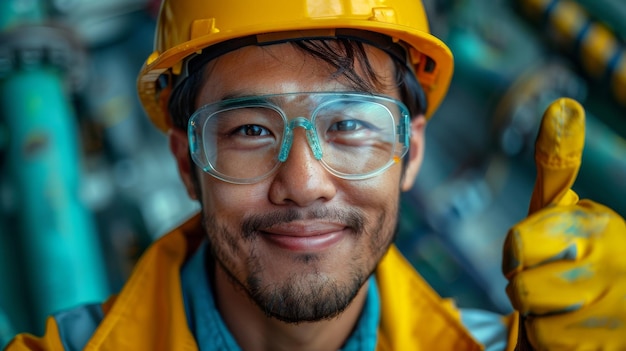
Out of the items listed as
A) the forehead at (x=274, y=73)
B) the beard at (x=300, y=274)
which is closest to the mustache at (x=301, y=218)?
the beard at (x=300, y=274)

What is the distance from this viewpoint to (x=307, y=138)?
1.70 metres

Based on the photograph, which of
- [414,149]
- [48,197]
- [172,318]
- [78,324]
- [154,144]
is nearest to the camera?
[172,318]

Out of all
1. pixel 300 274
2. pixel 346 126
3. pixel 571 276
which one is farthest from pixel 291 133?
pixel 571 276

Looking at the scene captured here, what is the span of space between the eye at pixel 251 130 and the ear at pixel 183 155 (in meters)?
0.37

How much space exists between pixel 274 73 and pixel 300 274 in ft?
1.94

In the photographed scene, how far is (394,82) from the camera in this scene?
6.33 ft

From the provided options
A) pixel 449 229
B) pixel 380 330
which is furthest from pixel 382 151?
pixel 449 229

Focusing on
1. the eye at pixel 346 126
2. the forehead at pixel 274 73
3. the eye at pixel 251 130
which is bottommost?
the eye at pixel 346 126

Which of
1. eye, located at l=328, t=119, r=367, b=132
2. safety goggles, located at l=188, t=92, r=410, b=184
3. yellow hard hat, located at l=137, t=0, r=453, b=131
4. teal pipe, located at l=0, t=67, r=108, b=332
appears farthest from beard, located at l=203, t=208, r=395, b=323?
teal pipe, located at l=0, t=67, r=108, b=332

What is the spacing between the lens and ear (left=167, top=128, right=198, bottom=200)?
2.10 metres

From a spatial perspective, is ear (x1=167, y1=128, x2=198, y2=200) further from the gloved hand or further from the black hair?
the gloved hand

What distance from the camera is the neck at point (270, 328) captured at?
197 centimetres

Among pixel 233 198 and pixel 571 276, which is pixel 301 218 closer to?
pixel 233 198

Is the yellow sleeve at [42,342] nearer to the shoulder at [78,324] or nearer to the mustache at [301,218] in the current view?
the shoulder at [78,324]
